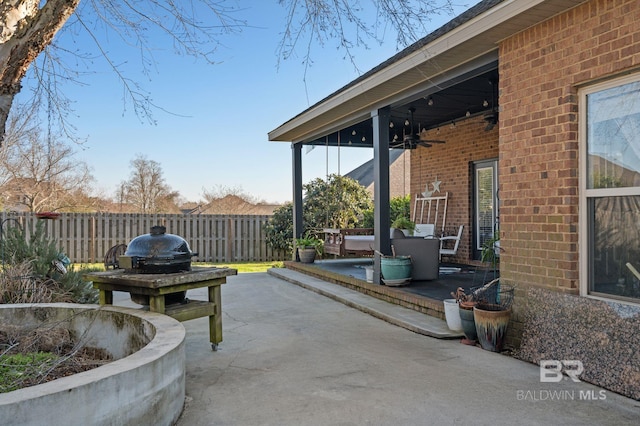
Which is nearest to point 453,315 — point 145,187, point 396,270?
point 396,270

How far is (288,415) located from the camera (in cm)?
296

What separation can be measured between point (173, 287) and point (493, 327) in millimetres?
2970

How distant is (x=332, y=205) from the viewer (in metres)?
13.3

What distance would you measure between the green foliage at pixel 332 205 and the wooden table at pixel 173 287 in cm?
831

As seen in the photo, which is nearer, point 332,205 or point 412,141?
point 412,141

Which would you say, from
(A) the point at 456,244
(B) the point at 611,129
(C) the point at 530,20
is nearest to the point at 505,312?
(B) the point at 611,129

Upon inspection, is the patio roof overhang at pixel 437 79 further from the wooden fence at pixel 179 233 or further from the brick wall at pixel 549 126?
the wooden fence at pixel 179 233

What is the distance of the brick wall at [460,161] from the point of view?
909cm

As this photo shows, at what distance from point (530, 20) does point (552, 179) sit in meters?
1.44

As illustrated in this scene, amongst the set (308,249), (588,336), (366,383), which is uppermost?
(308,249)

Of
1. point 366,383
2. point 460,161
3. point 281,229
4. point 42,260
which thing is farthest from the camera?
point 281,229

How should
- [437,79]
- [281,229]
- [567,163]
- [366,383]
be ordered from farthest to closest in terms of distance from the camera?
Answer: [281,229] < [437,79] < [567,163] < [366,383]

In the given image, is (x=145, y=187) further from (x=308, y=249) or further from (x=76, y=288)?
(x=76, y=288)

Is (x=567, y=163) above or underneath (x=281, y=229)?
above
